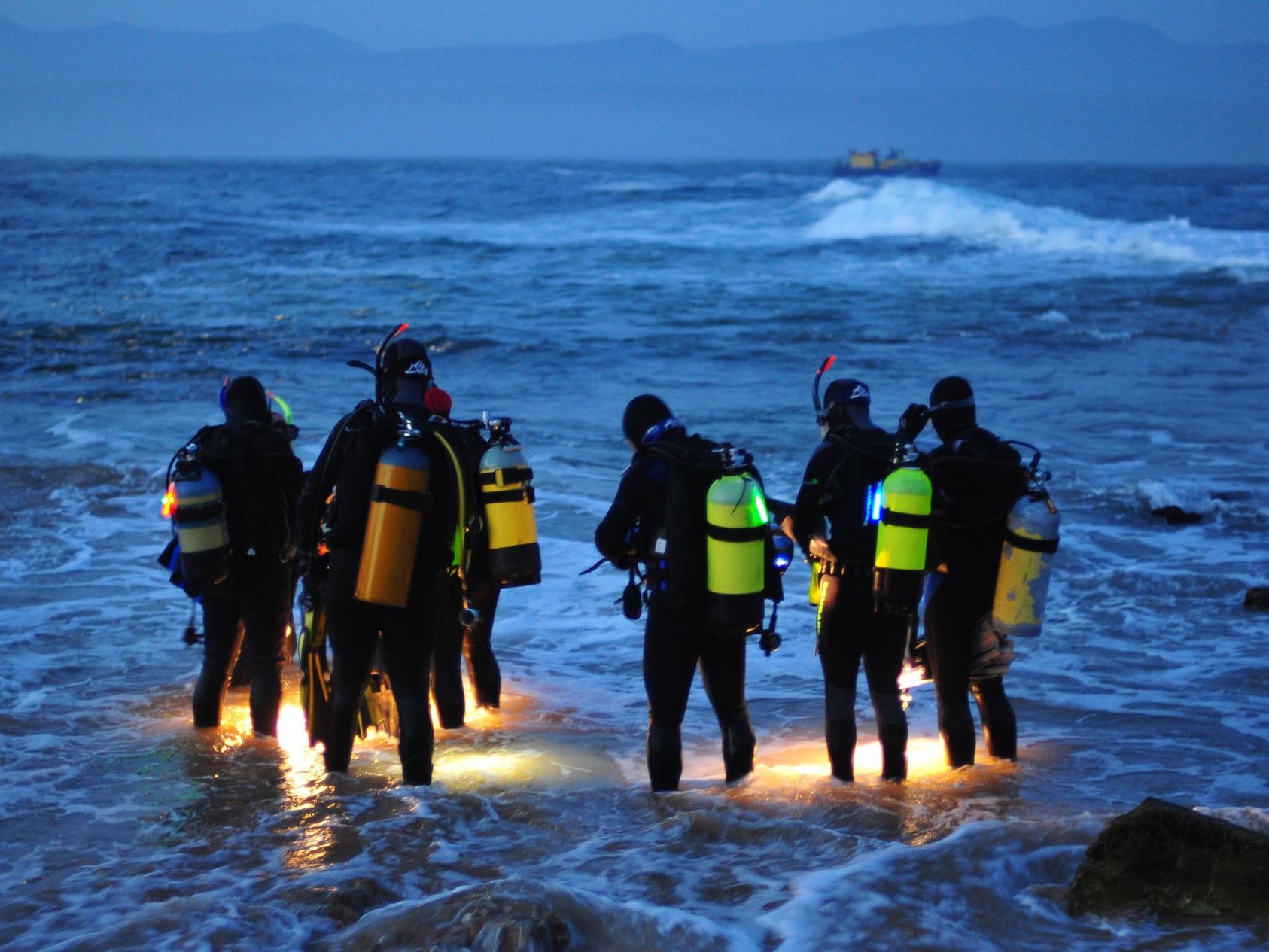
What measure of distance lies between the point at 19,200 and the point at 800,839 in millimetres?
56589

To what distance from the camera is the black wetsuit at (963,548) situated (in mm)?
5391

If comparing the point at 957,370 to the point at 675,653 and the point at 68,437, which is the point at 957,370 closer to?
the point at 68,437

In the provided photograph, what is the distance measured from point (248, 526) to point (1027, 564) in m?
3.24

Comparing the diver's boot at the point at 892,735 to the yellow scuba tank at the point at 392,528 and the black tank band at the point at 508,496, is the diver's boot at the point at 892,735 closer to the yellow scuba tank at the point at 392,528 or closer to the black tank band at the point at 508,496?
the black tank band at the point at 508,496

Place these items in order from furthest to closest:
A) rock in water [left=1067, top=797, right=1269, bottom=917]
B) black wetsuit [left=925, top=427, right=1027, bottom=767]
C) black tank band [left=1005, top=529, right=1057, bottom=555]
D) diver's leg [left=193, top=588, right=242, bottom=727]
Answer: diver's leg [left=193, top=588, right=242, bottom=727]
black wetsuit [left=925, top=427, right=1027, bottom=767]
black tank band [left=1005, top=529, right=1057, bottom=555]
rock in water [left=1067, top=797, right=1269, bottom=917]

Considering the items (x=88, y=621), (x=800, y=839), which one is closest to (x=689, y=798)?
(x=800, y=839)

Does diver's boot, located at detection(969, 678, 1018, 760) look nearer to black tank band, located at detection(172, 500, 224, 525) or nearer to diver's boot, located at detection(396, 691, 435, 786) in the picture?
diver's boot, located at detection(396, 691, 435, 786)

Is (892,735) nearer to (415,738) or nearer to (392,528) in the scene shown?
(415,738)

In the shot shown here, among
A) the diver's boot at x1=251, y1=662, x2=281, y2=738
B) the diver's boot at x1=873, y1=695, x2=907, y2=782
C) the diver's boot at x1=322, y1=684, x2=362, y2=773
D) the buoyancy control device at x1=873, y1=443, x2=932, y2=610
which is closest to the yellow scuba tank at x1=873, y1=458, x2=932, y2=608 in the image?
the buoyancy control device at x1=873, y1=443, x2=932, y2=610

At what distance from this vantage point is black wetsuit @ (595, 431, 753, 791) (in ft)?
16.6

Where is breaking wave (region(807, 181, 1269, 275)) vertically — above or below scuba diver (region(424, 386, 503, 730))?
above

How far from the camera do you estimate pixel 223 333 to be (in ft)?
75.8

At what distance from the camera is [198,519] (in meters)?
5.47

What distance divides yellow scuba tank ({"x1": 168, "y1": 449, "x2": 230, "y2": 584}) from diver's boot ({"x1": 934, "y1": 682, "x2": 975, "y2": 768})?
3.06 meters
